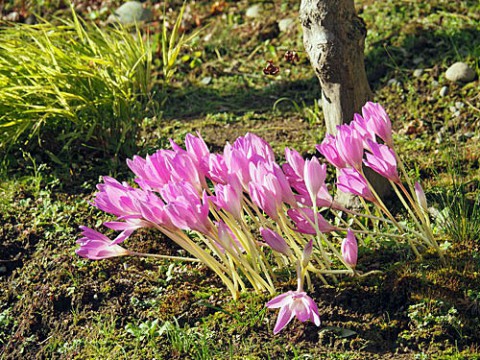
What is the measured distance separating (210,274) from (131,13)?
3749 millimetres

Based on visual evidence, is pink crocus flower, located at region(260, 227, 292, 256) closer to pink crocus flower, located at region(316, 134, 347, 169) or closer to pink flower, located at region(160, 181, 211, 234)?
pink flower, located at region(160, 181, 211, 234)

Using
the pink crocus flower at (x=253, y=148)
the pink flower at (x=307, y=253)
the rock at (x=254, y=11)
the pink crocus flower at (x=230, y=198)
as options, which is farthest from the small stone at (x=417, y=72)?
the pink flower at (x=307, y=253)

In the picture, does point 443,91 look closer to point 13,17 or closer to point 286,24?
point 286,24

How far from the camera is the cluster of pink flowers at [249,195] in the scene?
9.53ft

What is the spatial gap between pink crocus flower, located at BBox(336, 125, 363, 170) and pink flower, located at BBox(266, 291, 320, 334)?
62cm

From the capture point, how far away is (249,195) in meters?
3.10

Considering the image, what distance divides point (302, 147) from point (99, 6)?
318cm

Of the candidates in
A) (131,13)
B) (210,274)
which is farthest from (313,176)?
(131,13)

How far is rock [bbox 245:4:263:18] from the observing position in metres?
6.39

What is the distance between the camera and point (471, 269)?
313cm

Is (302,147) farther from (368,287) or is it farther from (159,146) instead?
(368,287)

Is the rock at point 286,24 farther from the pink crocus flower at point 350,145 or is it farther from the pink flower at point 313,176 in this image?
the pink flower at point 313,176

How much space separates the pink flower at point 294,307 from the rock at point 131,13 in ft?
14.5

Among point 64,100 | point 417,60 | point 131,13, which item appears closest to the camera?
point 64,100
